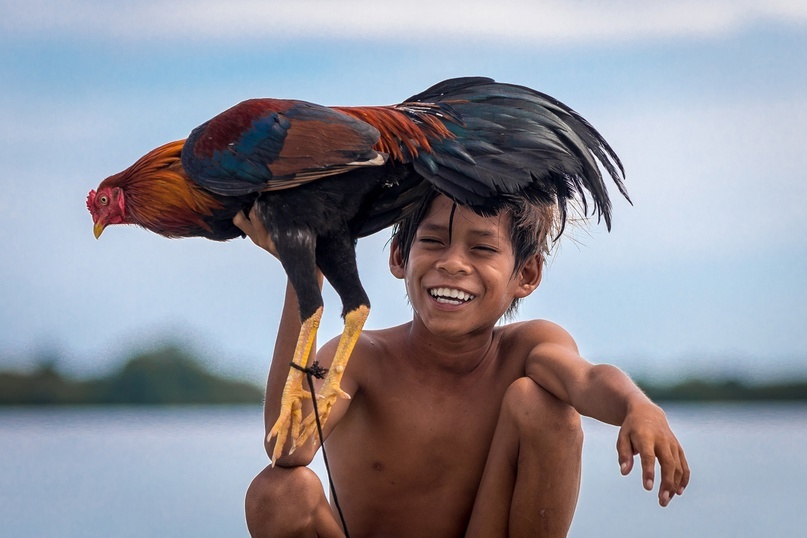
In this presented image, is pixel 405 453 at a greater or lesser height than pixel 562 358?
lesser

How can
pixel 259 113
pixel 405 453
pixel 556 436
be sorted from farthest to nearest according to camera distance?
1. pixel 405 453
2. pixel 556 436
3. pixel 259 113

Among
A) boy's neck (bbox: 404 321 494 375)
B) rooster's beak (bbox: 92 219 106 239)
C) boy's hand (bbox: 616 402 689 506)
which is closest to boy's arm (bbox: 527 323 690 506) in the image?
boy's hand (bbox: 616 402 689 506)

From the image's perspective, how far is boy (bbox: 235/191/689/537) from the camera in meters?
1.68

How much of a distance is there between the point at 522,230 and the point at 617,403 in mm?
392

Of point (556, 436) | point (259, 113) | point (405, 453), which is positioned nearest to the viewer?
point (259, 113)

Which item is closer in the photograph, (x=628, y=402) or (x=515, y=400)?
(x=628, y=402)

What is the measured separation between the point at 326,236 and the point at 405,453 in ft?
2.14

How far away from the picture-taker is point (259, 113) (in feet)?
4.47

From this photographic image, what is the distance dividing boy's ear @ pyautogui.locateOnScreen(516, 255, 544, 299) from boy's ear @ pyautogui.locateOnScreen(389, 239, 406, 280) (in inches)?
8.7

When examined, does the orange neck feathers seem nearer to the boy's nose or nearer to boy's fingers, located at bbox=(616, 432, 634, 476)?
the boy's nose

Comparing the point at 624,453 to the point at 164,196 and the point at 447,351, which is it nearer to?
the point at 447,351

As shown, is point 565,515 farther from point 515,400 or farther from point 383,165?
point 383,165

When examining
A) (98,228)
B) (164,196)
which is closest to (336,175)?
(164,196)

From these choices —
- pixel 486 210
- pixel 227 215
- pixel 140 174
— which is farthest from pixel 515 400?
pixel 140 174
